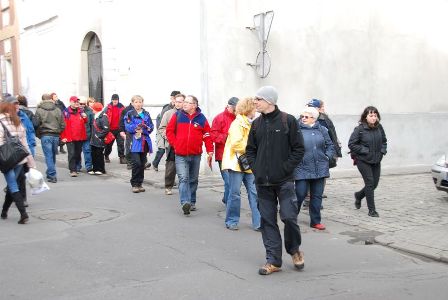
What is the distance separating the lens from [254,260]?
6102 millimetres

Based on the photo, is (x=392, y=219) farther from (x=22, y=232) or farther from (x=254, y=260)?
(x=22, y=232)

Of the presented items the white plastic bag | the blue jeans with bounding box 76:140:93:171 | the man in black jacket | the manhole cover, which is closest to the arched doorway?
the blue jeans with bounding box 76:140:93:171

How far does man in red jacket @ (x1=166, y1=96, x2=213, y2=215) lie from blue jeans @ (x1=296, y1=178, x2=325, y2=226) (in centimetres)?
151

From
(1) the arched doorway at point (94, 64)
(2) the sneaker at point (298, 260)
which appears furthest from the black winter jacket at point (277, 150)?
(1) the arched doorway at point (94, 64)

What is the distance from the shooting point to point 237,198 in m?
7.50

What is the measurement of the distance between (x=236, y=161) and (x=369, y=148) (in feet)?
7.16

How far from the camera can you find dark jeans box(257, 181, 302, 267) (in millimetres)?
5617

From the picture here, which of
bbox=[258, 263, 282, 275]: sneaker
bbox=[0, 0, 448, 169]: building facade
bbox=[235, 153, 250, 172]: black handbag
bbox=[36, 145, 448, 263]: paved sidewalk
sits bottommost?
bbox=[36, 145, 448, 263]: paved sidewalk

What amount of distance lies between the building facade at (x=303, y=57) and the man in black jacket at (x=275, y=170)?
6.86 metres

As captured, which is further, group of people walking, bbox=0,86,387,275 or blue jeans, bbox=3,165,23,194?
blue jeans, bbox=3,165,23,194

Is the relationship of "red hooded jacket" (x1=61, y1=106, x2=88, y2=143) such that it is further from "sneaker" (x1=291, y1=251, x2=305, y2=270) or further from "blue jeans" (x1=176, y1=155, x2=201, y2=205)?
"sneaker" (x1=291, y1=251, x2=305, y2=270)

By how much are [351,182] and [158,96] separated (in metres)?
5.28

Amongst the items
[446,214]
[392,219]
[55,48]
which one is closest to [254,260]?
[392,219]

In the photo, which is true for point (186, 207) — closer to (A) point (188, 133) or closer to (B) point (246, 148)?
(A) point (188, 133)
